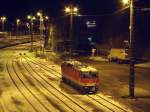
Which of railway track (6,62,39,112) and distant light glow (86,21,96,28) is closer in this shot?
railway track (6,62,39,112)

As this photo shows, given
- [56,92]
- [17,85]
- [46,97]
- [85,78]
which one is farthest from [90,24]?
[46,97]

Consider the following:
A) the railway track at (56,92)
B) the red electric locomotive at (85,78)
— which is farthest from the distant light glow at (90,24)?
the red electric locomotive at (85,78)

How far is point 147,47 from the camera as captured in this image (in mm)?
76438

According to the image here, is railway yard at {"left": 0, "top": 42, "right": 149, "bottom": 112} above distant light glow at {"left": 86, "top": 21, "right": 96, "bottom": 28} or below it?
below

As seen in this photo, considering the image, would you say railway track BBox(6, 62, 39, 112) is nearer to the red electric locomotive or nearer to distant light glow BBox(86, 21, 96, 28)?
the red electric locomotive

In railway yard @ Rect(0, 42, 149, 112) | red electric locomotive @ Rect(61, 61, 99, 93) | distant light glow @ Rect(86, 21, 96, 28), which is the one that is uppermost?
distant light glow @ Rect(86, 21, 96, 28)

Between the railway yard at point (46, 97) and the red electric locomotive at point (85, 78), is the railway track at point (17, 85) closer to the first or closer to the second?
the railway yard at point (46, 97)

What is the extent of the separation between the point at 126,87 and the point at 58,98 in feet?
32.9

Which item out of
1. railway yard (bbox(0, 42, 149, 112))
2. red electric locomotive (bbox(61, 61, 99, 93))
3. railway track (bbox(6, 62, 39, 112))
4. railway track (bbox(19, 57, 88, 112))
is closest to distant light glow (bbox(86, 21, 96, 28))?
A: railway track (bbox(6, 62, 39, 112))

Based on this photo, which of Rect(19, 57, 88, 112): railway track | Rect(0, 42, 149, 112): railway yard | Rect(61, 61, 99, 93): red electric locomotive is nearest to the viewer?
Rect(0, 42, 149, 112): railway yard

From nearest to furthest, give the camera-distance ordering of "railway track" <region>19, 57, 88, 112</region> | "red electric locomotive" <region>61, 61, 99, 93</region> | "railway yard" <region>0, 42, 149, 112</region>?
"railway yard" <region>0, 42, 149, 112</region>, "railway track" <region>19, 57, 88, 112</region>, "red electric locomotive" <region>61, 61, 99, 93</region>

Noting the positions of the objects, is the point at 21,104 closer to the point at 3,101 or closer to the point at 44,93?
the point at 3,101

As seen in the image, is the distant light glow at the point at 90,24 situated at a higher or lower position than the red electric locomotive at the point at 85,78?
higher

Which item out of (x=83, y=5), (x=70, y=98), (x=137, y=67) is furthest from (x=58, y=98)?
(x=83, y=5)
